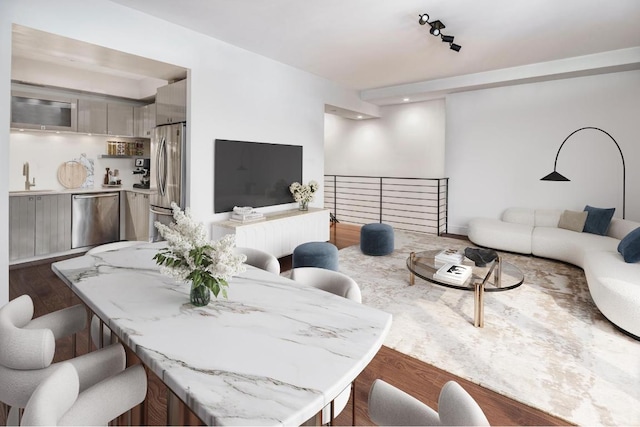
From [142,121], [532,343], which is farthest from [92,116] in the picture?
[532,343]

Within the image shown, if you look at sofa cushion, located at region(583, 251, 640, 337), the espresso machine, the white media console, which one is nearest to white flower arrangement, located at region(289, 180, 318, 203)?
the white media console

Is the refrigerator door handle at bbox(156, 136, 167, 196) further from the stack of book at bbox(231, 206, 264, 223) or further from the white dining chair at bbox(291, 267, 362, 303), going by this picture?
the white dining chair at bbox(291, 267, 362, 303)

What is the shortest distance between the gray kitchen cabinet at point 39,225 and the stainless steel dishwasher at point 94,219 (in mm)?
94

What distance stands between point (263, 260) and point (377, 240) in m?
3.10

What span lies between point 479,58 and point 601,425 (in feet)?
15.4

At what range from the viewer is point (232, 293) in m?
1.66

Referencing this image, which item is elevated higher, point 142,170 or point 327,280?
point 142,170

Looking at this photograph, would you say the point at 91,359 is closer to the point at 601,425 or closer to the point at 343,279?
the point at 343,279

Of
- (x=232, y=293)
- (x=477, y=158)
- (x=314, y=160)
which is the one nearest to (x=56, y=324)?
(x=232, y=293)

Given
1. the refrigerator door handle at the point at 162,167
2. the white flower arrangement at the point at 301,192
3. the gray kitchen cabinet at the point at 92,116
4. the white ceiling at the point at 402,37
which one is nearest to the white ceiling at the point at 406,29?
the white ceiling at the point at 402,37

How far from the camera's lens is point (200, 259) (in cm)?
144

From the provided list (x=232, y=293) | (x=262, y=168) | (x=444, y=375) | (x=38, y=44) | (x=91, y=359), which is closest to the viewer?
(x=91, y=359)

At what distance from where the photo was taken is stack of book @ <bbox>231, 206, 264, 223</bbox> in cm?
448

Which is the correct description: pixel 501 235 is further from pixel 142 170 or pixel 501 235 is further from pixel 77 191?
pixel 77 191
